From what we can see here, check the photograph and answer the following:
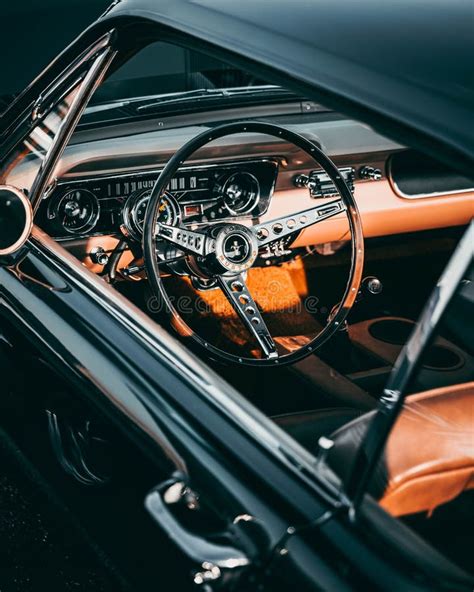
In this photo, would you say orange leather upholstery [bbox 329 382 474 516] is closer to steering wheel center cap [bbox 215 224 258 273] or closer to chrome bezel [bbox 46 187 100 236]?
steering wheel center cap [bbox 215 224 258 273]

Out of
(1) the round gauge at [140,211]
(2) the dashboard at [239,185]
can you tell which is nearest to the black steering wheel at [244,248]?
(1) the round gauge at [140,211]

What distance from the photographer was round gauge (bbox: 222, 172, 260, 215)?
2773 mm

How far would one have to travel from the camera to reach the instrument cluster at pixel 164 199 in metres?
2.51

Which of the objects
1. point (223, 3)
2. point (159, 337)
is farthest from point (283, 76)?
point (159, 337)

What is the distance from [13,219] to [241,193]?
114 centimetres

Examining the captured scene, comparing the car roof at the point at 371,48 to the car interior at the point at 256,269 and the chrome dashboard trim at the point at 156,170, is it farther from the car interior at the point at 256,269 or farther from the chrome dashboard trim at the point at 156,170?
the chrome dashboard trim at the point at 156,170

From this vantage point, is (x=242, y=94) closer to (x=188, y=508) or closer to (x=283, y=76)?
(x=283, y=76)

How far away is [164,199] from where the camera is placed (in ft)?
8.31

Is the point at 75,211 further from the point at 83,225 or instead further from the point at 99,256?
the point at 99,256

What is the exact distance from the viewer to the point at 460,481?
3.81 feet

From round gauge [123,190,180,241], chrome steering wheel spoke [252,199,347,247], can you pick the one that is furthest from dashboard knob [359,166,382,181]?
round gauge [123,190,180,241]

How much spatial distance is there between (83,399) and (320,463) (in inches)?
22.0

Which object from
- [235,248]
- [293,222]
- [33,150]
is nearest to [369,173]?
[293,222]

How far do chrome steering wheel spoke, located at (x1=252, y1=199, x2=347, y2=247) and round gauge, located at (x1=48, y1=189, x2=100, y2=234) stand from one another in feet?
1.85
